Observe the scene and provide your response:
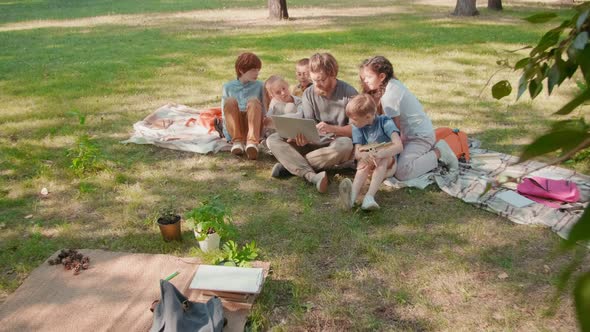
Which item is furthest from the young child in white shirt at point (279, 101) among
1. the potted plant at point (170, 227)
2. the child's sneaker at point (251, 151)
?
the potted plant at point (170, 227)

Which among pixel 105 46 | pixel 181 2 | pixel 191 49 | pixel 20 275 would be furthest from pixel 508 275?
pixel 181 2

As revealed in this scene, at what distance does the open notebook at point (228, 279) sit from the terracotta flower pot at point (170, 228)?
0.56 m

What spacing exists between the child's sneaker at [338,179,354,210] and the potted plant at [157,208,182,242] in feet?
3.80

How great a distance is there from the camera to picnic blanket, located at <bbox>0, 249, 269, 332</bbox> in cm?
284

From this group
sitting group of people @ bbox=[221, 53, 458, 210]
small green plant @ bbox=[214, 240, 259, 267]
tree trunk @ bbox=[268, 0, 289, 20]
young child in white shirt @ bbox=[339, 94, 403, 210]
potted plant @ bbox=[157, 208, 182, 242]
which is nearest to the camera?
small green plant @ bbox=[214, 240, 259, 267]

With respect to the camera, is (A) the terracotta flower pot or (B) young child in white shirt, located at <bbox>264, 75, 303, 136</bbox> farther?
(B) young child in white shirt, located at <bbox>264, 75, 303, 136</bbox>

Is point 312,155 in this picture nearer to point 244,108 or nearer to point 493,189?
point 244,108

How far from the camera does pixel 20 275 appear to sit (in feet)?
10.9

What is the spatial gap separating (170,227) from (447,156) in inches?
91.4

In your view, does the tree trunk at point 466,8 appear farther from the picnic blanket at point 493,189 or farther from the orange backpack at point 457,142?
the orange backpack at point 457,142

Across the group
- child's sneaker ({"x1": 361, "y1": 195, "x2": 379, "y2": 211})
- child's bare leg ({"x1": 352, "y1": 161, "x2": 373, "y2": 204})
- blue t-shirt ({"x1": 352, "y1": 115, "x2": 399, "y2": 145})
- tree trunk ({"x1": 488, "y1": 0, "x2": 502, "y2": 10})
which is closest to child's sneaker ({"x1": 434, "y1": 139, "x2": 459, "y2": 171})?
blue t-shirt ({"x1": 352, "y1": 115, "x2": 399, "y2": 145})

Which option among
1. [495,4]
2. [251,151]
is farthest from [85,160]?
[495,4]

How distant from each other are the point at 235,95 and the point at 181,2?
16.2 m

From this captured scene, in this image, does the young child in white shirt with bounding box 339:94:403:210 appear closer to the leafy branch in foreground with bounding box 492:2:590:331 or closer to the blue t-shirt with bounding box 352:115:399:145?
the blue t-shirt with bounding box 352:115:399:145
